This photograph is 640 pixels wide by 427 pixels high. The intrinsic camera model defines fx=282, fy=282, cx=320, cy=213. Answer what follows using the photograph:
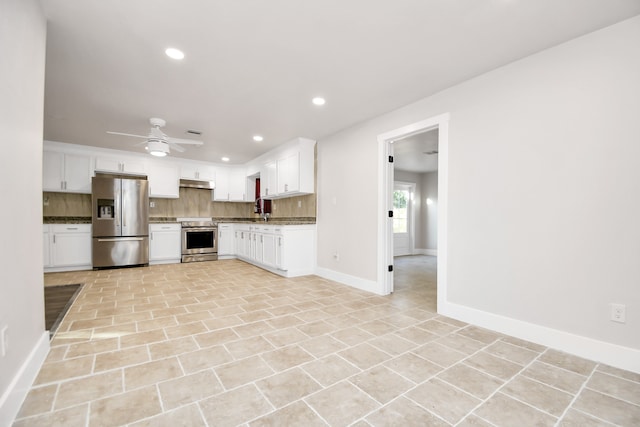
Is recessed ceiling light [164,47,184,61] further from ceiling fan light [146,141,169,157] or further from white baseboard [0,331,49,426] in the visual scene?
white baseboard [0,331,49,426]

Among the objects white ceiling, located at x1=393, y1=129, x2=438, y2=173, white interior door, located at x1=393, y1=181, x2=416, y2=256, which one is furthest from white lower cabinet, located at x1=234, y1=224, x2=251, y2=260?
white interior door, located at x1=393, y1=181, x2=416, y2=256

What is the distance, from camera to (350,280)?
4.22 meters

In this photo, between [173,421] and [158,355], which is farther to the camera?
[158,355]

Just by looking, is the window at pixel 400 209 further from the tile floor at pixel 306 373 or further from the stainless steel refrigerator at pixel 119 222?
the stainless steel refrigerator at pixel 119 222

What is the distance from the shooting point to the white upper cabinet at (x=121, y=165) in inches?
223

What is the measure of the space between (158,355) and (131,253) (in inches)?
175

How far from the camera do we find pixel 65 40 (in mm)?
2246

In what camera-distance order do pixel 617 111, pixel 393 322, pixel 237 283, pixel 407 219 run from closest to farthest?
1. pixel 617 111
2. pixel 393 322
3. pixel 237 283
4. pixel 407 219

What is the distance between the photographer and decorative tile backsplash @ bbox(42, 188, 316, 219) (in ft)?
18.3

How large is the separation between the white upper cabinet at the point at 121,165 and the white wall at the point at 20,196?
445 centimetres

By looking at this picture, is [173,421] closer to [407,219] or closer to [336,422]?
[336,422]

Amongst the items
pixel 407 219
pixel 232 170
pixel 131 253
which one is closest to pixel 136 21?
pixel 131 253

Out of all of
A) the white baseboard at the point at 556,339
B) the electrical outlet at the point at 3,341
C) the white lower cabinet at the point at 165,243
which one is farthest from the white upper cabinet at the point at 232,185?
the electrical outlet at the point at 3,341

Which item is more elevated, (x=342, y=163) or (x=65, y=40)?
(x=65, y=40)
